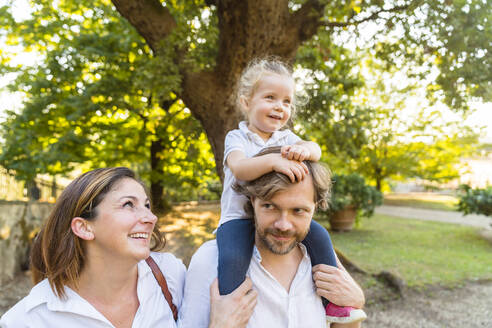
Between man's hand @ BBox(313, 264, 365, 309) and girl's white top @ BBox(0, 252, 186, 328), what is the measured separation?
31.4 inches

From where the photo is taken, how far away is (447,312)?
16.8 feet

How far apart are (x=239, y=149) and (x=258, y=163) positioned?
0.34 m

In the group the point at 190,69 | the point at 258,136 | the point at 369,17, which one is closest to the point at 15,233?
the point at 190,69

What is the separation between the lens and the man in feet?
5.76

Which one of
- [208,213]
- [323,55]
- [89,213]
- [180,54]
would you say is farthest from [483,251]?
[89,213]

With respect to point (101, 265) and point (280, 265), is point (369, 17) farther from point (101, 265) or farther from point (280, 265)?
point (101, 265)

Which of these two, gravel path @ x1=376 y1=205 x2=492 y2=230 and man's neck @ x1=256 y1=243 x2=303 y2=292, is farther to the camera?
gravel path @ x1=376 y1=205 x2=492 y2=230

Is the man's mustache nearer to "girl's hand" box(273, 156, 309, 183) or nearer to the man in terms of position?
the man

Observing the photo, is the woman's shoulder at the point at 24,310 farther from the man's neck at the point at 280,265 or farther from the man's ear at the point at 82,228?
the man's neck at the point at 280,265

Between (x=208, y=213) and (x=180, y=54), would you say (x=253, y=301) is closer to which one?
(x=180, y=54)

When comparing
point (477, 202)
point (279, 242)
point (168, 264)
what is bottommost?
point (477, 202)

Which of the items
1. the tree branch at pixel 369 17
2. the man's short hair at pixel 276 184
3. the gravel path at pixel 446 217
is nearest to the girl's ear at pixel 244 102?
the man's short hair at pixel 276 184

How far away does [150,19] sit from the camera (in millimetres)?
4594

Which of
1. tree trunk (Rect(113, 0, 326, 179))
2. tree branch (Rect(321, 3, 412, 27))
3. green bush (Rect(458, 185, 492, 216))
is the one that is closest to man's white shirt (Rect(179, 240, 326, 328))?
tree trunk (Rect(113, 0, 326, 179))
